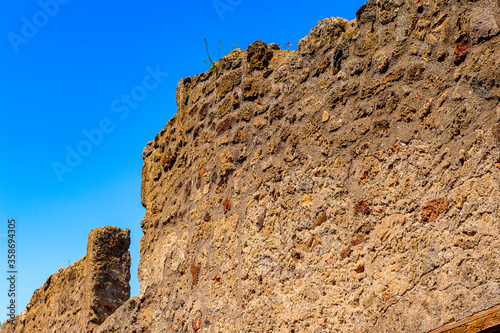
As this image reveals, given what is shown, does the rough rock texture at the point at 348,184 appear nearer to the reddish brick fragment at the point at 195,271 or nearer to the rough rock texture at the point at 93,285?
the reddish brick fragment at the point at 195,271

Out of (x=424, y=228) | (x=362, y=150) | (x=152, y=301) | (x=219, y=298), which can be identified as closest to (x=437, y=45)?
(x=362, y=150)

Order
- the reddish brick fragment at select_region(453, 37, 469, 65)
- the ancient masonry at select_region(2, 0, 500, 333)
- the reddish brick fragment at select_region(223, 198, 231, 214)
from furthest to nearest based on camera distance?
the reddish brick fragment at select_region(223, 198, 231, 214)
the reddish brick fragment at select_region(453, 37, 469, 65)
the ancient masonry at select_region(2, 0, 500, 333)

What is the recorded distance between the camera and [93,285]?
5.58 metres

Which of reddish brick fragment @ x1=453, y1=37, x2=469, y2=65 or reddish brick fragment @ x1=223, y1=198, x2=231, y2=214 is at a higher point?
reddish brick fragment @ x1=223, y1=198, x2=231, y2=214

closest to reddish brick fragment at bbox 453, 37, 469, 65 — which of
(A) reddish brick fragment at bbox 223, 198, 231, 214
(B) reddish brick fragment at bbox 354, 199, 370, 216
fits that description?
(B) reddish brick fragment at bbox 354, 199, 370, 216

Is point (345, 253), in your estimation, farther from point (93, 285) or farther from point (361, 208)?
point (93, 285)

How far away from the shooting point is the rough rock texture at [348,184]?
87.4 inches

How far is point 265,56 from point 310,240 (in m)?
1.39

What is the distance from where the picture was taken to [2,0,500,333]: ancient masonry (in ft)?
7.28

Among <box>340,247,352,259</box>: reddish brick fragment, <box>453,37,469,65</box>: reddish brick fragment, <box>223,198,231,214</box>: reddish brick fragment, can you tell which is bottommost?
<box>340,247,352,259</box>: reddish brick fragment

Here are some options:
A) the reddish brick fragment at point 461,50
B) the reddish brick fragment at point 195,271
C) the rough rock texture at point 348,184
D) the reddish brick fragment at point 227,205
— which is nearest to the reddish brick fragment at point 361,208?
the rough rock texture at point 348,184

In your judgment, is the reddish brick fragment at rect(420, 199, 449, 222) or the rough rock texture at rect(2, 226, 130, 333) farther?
the rough rock texture at rect(2, 226, 130, 333)

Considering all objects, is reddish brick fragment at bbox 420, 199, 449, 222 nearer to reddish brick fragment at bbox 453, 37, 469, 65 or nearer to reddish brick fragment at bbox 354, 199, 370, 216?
reddish brick fragment at bbox 354, 199, 370, 216

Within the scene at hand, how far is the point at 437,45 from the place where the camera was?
2479mm
